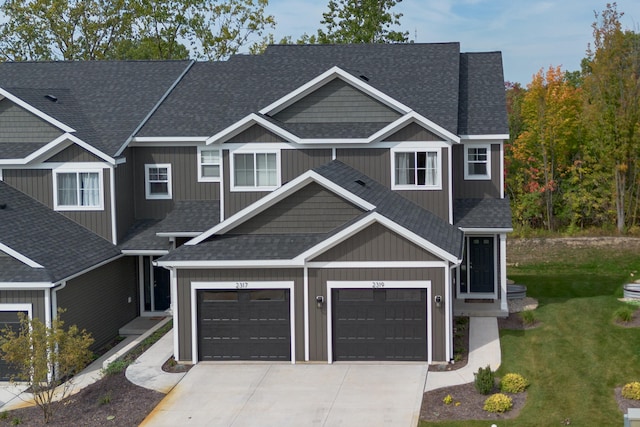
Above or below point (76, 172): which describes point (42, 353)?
below

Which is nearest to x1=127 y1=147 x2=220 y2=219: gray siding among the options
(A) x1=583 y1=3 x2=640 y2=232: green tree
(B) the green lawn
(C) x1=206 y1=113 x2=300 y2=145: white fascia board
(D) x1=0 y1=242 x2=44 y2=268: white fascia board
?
(C) x1=206 y1=113 x2=300 y2=145: white fascia board

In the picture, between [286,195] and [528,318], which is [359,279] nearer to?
[286,195]

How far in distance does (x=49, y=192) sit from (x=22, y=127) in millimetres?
2334

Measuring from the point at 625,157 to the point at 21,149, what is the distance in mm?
25503

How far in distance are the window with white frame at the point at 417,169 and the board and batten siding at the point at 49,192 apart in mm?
8849

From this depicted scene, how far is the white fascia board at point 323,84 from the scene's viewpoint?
27469 millimetres

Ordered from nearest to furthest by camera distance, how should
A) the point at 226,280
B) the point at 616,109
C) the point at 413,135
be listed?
the point at 226,280 < the point at 413,135 < the point at 616,109

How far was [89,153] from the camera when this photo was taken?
2755cm

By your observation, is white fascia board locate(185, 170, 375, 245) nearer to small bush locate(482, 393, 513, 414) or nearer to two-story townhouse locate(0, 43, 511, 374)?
two-story townhouse locate(0, 43, 511, 374)

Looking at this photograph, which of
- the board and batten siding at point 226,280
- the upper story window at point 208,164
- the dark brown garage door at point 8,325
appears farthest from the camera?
the upper story window at point 208,164

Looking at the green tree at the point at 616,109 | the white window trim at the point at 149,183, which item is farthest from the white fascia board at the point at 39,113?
the green tree at the point at 616,109

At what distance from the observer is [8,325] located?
22953 millimetres

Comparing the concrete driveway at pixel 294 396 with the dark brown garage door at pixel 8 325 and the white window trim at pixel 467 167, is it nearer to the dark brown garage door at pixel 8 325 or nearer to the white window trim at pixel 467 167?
the dark brown garage door at pixel 8 325

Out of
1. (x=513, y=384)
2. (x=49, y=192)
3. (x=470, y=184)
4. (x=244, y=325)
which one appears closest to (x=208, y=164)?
(x=49, y=192)
